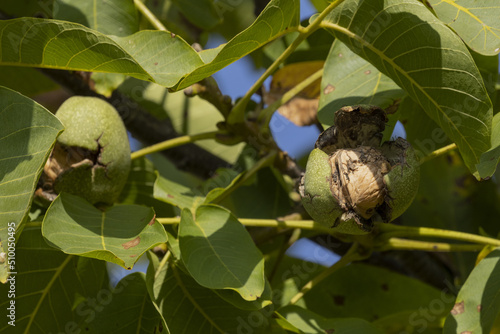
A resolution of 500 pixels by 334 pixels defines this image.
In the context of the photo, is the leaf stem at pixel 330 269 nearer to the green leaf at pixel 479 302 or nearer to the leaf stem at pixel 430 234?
the leaf stem at pixel 430 234

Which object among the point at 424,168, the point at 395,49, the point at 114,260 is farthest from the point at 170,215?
the point at 424,168

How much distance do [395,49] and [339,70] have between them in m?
A: 0.21

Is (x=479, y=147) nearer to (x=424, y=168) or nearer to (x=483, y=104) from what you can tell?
(x=483, y=104)

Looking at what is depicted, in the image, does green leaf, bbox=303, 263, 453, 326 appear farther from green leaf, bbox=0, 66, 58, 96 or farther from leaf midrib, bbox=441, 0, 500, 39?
green leaf, bbox=0, 66, 58, 96

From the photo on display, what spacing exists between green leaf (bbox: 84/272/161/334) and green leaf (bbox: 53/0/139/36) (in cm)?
57

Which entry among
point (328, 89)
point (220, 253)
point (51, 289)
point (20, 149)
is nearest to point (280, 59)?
point (328, 89)

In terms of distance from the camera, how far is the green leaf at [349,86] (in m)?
1.20

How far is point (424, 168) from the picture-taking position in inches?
78.3

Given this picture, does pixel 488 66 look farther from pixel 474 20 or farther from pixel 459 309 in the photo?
pixel 459 309

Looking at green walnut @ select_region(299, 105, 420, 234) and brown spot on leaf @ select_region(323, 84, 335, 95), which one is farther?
brown spot on leaf @ select_region(323, 84, 335, 95)

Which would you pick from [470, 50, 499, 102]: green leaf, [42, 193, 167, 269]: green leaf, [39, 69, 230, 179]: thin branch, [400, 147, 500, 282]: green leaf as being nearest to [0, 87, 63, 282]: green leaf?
[42, 193, 167, 269]: green leaf

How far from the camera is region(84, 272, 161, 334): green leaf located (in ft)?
3.82

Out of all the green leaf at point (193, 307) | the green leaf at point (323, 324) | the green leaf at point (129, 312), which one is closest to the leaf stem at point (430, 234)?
the green leaf at point (323, 324)

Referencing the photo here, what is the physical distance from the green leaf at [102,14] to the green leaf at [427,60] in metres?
0.50
